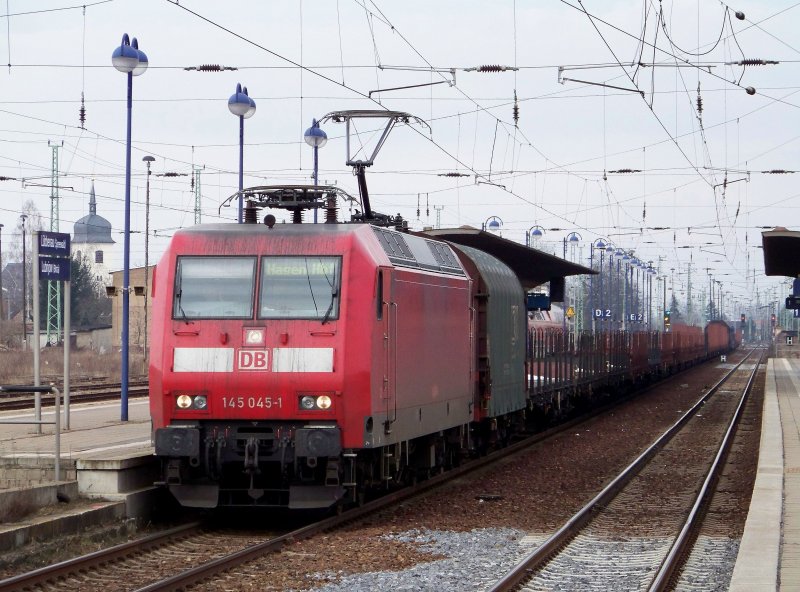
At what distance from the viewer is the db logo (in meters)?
12.5

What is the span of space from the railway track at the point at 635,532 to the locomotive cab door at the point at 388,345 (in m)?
2.23

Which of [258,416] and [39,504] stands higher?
[258,416]

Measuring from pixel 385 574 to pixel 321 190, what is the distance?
540 centimetres

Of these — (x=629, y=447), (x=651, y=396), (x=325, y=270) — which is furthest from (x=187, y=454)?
(x=651, y=396)

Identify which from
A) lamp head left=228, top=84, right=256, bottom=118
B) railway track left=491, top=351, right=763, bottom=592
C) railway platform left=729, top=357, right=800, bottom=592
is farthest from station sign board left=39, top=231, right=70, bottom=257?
railway platform left=729, top=357, right=800, bottom=592

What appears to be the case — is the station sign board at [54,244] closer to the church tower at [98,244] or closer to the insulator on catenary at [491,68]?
the insulator on catenary at [491,68]

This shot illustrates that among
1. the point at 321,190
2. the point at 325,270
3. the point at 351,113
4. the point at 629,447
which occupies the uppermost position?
the point at 351,113

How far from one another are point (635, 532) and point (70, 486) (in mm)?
5800

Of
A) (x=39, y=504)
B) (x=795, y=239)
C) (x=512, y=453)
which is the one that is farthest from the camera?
(x=795, y=239)

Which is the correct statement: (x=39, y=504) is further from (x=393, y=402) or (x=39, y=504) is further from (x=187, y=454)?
(x=393, y=402)

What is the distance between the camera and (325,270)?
12773 mm

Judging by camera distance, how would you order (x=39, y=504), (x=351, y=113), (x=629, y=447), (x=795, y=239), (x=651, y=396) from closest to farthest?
(x=39, y=504), (x=351, y=113), (x=629, y=447), (x=795, y=239), (x=651, y=396)

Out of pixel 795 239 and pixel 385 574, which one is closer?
pixel 385 574

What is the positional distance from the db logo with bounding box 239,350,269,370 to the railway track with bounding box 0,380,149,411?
1257 centimetres
